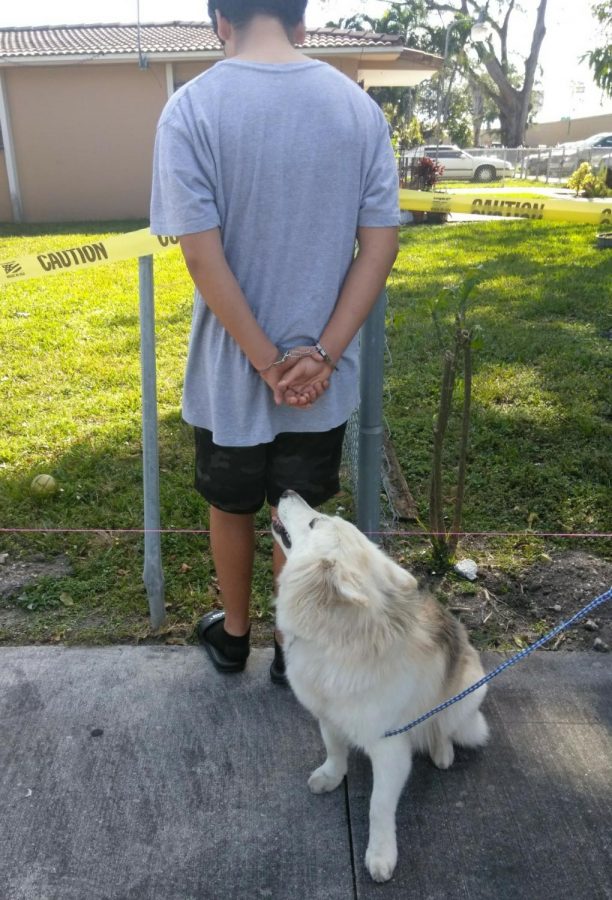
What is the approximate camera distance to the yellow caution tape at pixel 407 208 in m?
2.56

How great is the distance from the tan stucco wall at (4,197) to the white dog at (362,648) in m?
17.9

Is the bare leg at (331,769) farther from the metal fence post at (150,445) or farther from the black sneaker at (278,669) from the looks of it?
the metal fence post at (150,445)

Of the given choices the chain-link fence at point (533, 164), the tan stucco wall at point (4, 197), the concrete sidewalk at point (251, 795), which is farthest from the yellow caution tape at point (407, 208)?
the chain-link fence at point (533, 164)

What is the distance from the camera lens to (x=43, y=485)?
4.01 m

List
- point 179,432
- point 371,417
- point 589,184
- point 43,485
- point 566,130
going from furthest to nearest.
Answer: point 566,130 → point 589,184 → point 179,432 → point 43,485 → point 371,417

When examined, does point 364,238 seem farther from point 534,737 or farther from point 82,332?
point 82,332

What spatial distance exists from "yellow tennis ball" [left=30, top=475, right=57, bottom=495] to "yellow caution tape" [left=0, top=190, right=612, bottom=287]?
50.5 inches

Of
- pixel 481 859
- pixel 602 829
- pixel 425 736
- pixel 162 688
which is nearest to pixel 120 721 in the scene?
pixel 162 688

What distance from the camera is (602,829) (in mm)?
2158

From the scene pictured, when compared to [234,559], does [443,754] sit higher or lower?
lower

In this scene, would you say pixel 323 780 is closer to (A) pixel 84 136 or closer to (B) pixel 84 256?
(B) pixel 84 256

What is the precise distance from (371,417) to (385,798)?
1551mm

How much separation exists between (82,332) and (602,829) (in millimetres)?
6197

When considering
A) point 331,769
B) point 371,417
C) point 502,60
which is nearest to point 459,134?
point 502,60
